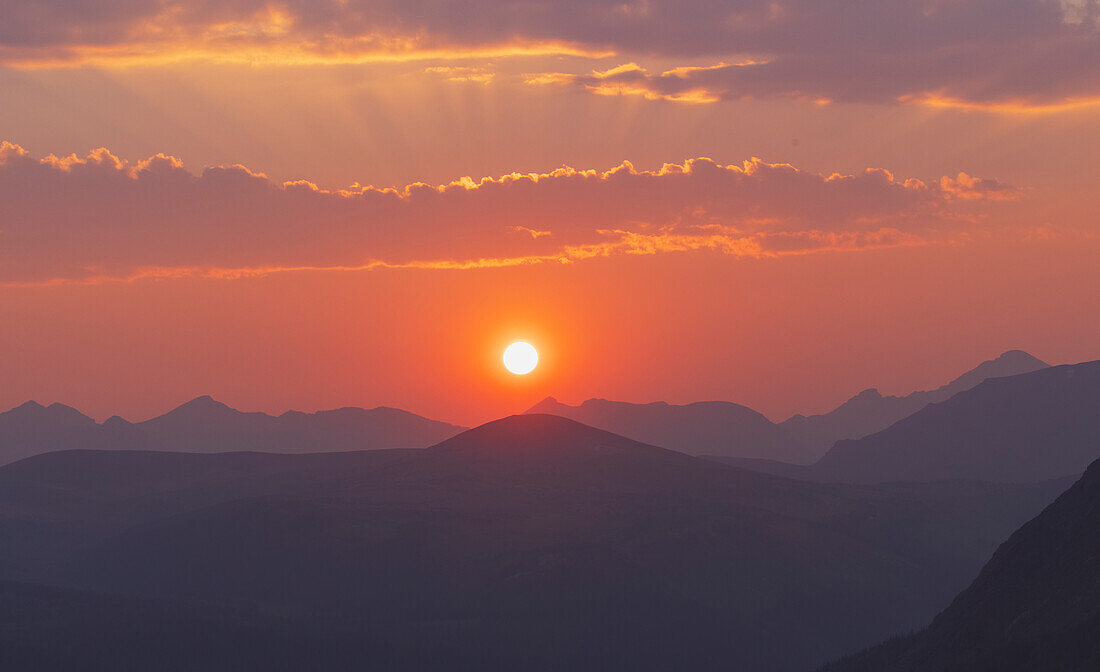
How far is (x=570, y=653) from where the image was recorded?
193625 millimetres

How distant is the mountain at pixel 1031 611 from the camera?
3310 inches

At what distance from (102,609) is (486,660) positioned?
58.1 m

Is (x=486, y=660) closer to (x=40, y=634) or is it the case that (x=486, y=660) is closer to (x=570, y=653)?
(x=570, y=653)

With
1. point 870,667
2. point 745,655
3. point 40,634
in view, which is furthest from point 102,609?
point 870,667

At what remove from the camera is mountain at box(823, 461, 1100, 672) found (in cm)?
8406

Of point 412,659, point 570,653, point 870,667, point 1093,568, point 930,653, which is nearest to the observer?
point 1093,568

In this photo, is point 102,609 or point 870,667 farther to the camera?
point 102,609

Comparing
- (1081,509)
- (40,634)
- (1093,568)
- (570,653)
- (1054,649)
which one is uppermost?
(40,634)

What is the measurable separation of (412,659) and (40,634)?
170ft

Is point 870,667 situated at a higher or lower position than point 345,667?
lower

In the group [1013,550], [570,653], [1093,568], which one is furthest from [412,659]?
[1093,568]

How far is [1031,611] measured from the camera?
9412cm

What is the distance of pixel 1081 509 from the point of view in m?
105

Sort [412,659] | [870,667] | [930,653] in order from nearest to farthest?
[930,653] < [870,667] < [412,659]
